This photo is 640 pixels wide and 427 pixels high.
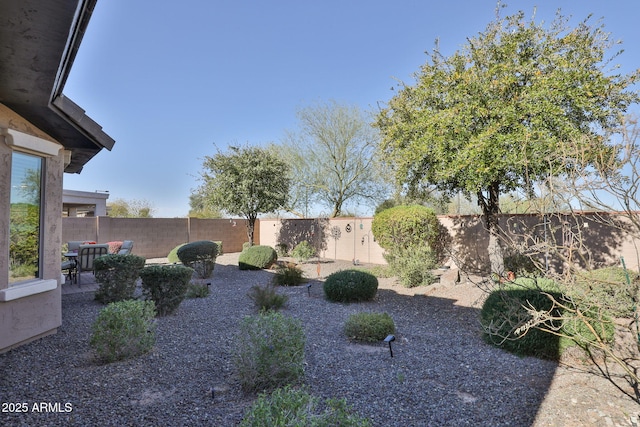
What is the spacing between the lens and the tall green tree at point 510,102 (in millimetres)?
6883

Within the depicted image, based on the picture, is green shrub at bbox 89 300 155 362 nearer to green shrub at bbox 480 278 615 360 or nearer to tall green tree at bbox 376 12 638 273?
green shrub at bbox 480 278 615 360

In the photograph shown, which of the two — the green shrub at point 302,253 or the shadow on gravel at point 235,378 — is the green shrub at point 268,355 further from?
the green shrub at point 302,253

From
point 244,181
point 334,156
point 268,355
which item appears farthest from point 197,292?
point 334,156

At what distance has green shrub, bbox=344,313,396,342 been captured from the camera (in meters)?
4.91

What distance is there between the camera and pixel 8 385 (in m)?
3.22

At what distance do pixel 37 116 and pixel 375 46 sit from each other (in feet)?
31.1

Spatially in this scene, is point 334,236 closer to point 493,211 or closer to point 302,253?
point 302,253

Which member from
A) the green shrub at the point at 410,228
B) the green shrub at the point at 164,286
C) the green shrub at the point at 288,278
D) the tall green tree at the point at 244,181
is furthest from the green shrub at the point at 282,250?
the green shrub at the point at 164,286

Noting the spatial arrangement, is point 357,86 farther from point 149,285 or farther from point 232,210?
point 149,285

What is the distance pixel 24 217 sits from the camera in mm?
4379

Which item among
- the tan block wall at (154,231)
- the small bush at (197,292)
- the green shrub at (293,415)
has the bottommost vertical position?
the small bush at (197,292)

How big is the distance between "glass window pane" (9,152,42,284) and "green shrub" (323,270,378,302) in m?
5.09

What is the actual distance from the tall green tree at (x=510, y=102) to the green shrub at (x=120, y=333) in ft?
21.4

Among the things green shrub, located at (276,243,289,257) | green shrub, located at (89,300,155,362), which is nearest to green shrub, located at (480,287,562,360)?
green shrub, located at (89,300,155,362)
